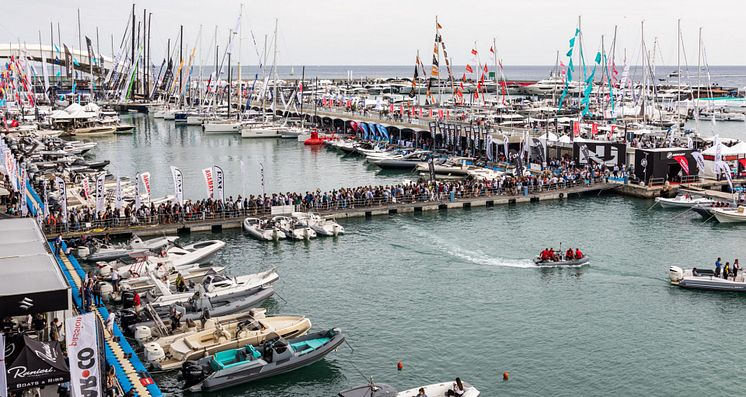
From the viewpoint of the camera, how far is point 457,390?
27906mm

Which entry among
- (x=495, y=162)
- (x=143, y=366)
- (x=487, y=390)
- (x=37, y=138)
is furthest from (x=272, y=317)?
(x=37, y=138)

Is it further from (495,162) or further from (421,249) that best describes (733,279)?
(495,162)

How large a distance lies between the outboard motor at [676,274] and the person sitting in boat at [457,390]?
1852cm

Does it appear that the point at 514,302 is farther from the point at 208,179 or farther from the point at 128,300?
the point at 208,179

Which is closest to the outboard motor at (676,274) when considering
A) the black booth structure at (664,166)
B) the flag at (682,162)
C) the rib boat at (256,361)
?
the rib boat at (256,361)

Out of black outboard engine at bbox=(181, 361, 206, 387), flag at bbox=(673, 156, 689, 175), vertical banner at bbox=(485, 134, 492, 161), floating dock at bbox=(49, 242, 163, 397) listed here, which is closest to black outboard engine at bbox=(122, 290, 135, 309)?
floating dock at bbox=(49, 242, 163, 397)

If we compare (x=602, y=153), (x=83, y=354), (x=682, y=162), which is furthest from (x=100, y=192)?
(x=682, y=162)

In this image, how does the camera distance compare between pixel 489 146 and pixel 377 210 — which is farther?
pixel 489 146

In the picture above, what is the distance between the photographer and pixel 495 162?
3120 inches

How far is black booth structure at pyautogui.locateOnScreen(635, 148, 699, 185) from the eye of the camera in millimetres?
66875

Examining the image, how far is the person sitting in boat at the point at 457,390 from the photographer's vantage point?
27.6 meters

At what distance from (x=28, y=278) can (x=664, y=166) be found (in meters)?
55.3

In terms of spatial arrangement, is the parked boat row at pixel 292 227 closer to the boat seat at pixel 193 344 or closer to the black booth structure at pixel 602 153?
the boat seat at pixel 193 344

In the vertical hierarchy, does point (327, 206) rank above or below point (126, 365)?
above
